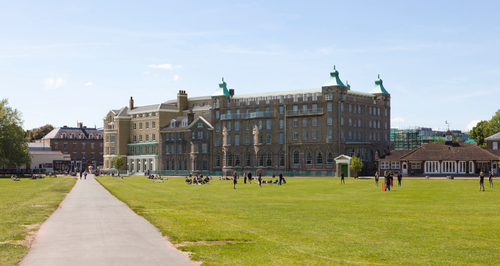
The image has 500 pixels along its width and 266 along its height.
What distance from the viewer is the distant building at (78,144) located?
511 feet

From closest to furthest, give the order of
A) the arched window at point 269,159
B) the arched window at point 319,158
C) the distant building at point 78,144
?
the arched window at point 319,158
the arched window at point 269,159
the distant building at point 78,144

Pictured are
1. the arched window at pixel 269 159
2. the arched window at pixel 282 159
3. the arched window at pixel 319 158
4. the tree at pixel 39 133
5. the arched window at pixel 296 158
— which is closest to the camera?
the arched window at pixel 319 158

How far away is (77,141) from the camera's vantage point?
15988 centimetres

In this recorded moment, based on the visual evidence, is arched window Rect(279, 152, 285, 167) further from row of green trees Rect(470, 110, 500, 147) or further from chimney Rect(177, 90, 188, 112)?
row of green trees Rect(470, 110, 500, 147)

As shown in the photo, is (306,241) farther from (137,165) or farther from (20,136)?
(137,165)

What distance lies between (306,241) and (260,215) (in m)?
8.09

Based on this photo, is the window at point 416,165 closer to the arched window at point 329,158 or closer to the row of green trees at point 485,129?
the arched window at point 329,158

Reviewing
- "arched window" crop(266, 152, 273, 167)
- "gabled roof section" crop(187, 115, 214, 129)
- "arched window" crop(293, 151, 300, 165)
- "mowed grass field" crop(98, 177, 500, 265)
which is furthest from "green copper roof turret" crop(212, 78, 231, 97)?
"mowed grass field" crop(98, 177, 500, 265)

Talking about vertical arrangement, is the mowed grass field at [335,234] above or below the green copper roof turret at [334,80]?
below

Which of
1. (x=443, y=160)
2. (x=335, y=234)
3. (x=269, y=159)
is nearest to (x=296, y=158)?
(x=269, y=159)

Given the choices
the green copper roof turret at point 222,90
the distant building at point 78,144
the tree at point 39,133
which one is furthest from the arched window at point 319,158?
the tree at point 39,133

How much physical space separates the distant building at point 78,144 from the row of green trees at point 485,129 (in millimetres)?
110684

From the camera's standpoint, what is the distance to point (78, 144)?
160 metres

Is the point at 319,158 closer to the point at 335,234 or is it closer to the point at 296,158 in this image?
the point at 296,158
